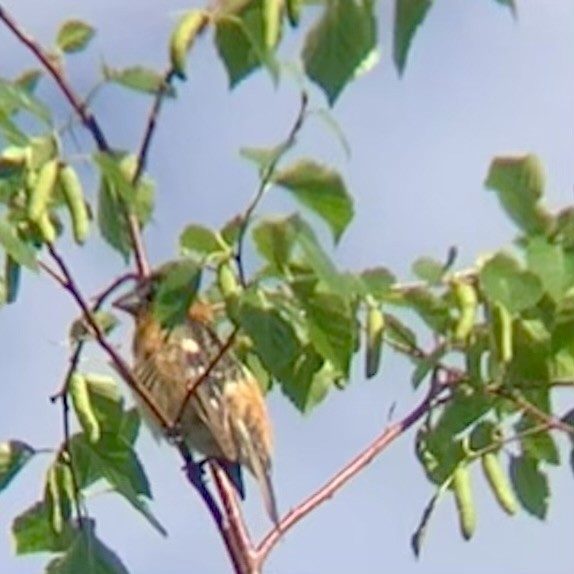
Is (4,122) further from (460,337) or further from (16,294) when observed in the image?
(460,337)

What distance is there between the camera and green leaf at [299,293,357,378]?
2.18 m

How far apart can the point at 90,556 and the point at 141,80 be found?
56 centimetres

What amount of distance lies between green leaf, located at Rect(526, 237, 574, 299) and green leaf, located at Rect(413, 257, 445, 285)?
0.13 meters

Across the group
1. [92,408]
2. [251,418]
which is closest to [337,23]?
[92,408]

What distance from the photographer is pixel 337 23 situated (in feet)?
6.05

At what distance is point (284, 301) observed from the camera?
7.14 feet

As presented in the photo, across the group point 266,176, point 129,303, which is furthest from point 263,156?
point 129,303

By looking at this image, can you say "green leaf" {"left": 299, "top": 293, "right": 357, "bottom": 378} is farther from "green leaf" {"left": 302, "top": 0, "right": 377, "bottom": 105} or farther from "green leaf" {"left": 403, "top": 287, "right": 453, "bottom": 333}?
"green leaf" {"left": 302, "top": 0, "right": 377, "bottom": 105}

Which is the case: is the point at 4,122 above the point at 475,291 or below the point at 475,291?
above

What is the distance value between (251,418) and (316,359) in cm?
128

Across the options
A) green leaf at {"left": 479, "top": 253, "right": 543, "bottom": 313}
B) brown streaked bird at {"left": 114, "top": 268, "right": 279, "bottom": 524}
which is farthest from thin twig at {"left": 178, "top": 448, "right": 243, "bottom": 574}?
green leaf at {"left": 479, "top": 253, "right": 543, "bottom": 313}

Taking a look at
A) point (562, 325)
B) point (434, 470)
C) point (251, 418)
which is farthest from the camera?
point (251, 418)

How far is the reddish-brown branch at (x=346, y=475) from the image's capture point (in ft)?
7.99

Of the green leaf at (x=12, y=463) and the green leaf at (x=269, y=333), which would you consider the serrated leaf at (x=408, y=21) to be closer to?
the green leaf at (x=269, y=333)
